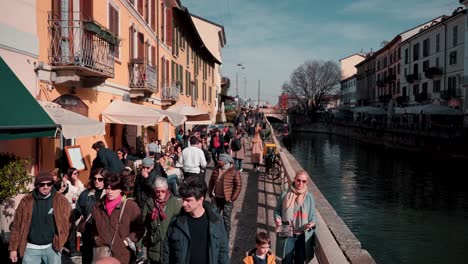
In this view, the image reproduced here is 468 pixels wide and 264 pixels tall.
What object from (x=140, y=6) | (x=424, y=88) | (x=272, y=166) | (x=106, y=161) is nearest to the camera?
(x=106, y=161)

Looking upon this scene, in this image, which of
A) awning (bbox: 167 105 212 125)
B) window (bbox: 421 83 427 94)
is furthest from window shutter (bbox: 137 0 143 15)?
window (bbox: 421 83 427 94)

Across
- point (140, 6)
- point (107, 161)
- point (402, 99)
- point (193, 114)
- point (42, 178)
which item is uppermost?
point (140, 6)

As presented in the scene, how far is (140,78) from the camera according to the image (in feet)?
53.0

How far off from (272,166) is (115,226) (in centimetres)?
1077

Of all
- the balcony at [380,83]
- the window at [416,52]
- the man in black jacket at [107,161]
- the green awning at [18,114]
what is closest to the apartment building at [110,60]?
the man in black jacket at [107,161]

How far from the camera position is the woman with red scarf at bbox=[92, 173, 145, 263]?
4344 mm

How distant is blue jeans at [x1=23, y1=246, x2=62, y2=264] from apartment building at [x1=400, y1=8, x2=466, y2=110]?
133 feet

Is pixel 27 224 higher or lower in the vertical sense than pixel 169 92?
lower

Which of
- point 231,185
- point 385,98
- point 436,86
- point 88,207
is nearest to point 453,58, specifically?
point 436,86

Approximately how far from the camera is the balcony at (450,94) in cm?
3993

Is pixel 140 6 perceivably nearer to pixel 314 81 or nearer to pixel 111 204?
pixel 111 204

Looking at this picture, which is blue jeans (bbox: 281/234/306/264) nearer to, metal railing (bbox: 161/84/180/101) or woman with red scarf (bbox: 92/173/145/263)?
woman with red scarf (bbox: 92/173/145/263)

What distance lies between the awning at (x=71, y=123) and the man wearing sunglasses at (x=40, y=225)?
254 cm

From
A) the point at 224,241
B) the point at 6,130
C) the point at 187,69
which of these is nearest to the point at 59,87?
the point at 6,130
